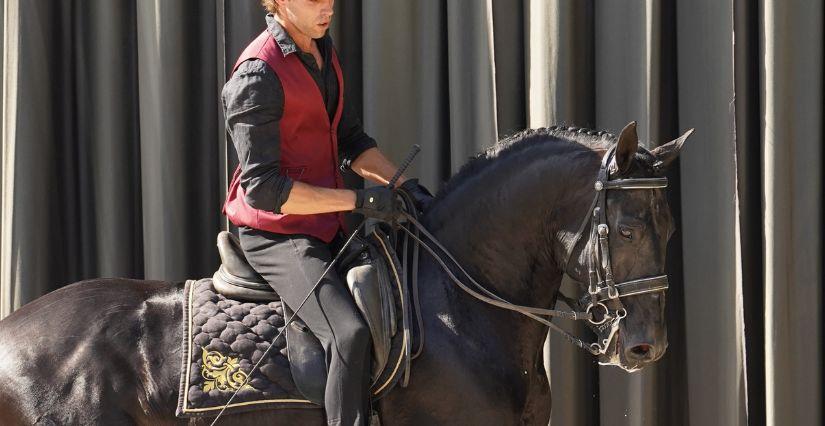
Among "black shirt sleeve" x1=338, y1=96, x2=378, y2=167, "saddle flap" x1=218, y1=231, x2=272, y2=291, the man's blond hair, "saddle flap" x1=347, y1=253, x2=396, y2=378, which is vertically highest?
the man's blond hair

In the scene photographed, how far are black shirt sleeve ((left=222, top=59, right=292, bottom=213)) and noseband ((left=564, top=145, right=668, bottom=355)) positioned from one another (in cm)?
85

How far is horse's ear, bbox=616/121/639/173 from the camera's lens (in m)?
2.52

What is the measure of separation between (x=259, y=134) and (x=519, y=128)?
168cm

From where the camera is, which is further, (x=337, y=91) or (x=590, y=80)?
(x=590, y=80)

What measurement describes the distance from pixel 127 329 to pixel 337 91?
98cm

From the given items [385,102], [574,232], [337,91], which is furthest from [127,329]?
[385,102]

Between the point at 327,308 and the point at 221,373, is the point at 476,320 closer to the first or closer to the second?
the point at 327,308

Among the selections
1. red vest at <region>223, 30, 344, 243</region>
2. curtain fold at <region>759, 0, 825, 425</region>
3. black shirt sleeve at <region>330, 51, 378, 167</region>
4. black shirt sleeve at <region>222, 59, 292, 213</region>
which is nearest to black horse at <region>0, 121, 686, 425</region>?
red vest at <region>223, 30, 344, 243</region>

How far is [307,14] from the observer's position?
9.49 ft

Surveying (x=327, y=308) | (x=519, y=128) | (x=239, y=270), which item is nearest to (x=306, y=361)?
(x=327, y=308)

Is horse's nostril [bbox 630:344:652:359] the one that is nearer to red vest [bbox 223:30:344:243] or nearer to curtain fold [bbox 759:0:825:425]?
red vest [bbox 223:30:344:243]

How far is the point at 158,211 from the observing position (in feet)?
13.8

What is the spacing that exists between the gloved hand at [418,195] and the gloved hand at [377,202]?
18 centimetres

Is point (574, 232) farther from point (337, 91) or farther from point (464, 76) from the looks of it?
point (464, 76)
